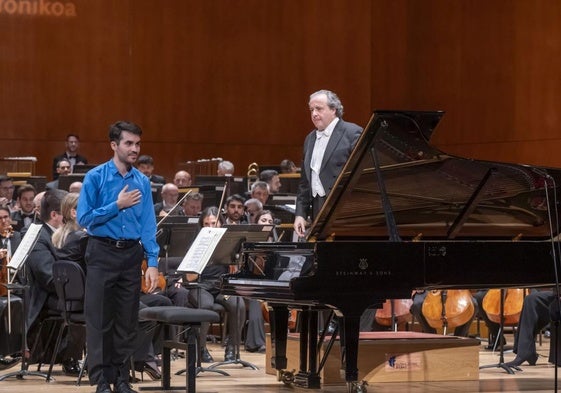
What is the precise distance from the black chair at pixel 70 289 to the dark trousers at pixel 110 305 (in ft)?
2.33

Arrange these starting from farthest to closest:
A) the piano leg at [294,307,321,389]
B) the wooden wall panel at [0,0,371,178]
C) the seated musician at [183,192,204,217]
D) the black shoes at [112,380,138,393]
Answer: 1. the wooden wall panel at [0,0,371,178]
2. the seated musician at [183,192,204,217]
3. the piano leg at [294,307,321,389]
4. the black shoes at [112,380,138,393]

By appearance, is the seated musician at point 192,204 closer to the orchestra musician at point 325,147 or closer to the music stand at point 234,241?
the music stand at point 234,241

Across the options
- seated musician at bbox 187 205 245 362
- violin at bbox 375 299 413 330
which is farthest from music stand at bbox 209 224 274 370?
violin at bbox 375 299 413 330

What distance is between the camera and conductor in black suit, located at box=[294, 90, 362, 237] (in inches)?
236

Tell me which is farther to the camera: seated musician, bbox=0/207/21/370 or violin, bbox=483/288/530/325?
violin, bbox=483/288/530/325

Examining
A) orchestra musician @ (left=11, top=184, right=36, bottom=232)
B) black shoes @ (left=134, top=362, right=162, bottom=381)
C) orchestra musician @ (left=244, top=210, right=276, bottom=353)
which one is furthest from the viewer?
orchestra musician @ (left=11, top=184, right=36, bottom=232)

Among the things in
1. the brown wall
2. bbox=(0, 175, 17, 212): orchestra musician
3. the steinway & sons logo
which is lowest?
bbox=(0, 175, 17, 212): orchestra musician

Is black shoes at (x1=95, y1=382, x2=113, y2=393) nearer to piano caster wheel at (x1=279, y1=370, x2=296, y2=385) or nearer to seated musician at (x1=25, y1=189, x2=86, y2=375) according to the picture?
piano caster wheel at (x1=279, y1=370, x2=296, y2=385)

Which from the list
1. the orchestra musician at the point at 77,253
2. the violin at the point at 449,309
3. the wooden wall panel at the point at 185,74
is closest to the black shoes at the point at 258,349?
the violin at the point at 449,309

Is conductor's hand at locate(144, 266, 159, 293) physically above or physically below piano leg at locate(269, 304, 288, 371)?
above

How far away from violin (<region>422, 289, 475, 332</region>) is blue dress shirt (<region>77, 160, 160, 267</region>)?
2.93 meters

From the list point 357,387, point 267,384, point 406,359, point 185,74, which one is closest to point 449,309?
point 406,359

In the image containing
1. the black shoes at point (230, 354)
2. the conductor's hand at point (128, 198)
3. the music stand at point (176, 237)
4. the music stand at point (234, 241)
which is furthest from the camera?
the music stand at point (176, 237)

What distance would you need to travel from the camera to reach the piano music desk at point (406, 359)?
6.30m
